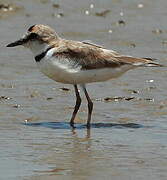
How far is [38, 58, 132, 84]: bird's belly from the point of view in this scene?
9.96 metres

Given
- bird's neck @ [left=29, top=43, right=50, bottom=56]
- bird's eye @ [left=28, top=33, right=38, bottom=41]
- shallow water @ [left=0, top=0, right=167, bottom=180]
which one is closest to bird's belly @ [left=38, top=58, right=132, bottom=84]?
bird's neck @ [left=29, top=43, right=50, bottom=56]

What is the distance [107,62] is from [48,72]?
758 mm

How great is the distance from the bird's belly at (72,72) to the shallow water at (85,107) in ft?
1.61

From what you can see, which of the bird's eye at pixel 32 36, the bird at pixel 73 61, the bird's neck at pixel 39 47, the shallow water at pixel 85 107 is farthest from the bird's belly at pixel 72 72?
the shallow water at pixel 85 107

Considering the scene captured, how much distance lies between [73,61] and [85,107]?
0.95 metres

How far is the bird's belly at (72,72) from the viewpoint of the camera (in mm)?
9961

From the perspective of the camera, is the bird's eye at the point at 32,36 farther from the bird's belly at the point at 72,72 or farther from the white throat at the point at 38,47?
the bird's belly at the point at 72,72

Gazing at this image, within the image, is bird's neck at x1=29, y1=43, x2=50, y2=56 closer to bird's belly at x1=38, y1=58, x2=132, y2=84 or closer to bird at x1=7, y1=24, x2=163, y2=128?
bird at x1=7, y1=24, x2=163, y2=128

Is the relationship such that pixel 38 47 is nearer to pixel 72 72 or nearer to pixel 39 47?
pixel 39 47

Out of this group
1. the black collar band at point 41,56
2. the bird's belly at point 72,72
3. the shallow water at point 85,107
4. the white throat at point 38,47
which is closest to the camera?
the shallow water at point 85,107

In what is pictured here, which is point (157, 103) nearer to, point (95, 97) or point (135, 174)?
point (95, 97)

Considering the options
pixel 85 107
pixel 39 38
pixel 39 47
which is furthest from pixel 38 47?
pixel 85 107

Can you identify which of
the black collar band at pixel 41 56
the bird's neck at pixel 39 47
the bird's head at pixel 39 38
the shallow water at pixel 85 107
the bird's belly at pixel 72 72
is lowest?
the shallow water at pixel 85 107

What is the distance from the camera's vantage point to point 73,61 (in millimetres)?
10094
